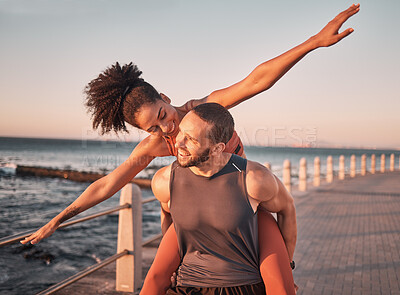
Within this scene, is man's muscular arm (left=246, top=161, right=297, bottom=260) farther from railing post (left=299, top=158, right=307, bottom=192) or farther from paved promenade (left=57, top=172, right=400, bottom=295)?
railing post (left=299, top=158, right=307, bottom=192)

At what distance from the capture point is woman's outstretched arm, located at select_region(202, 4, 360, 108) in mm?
1961

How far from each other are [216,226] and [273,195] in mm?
352

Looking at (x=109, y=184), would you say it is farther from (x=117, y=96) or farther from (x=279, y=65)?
(x=279, y=65)

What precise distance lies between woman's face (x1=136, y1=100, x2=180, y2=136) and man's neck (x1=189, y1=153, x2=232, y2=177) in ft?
1.14

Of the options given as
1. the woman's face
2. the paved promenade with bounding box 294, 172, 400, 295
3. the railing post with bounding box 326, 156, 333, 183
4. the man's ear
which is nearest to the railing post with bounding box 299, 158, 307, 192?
the paved promenade with bounding box 294, 172, 400, 295

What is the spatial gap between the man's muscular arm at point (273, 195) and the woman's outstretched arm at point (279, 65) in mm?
422

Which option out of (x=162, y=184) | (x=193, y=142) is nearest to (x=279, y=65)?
(x=193, y=142)

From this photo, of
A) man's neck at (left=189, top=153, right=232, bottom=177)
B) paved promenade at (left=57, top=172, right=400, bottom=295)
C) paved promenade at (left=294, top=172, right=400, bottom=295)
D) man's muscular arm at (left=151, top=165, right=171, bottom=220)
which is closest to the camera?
man's neck at (left=189, top=153, right=232, bottom=177)

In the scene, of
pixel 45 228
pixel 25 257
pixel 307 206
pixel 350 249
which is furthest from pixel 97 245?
pixel 45 228

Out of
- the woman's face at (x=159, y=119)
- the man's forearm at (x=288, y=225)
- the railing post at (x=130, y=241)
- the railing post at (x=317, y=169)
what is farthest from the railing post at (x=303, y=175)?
the woman's face at (x=159, y=119)

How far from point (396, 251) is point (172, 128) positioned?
5563mm

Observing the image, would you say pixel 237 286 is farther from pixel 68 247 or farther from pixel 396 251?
pixel 68 247

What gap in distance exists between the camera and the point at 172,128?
233 cm

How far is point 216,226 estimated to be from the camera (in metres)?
2.10
